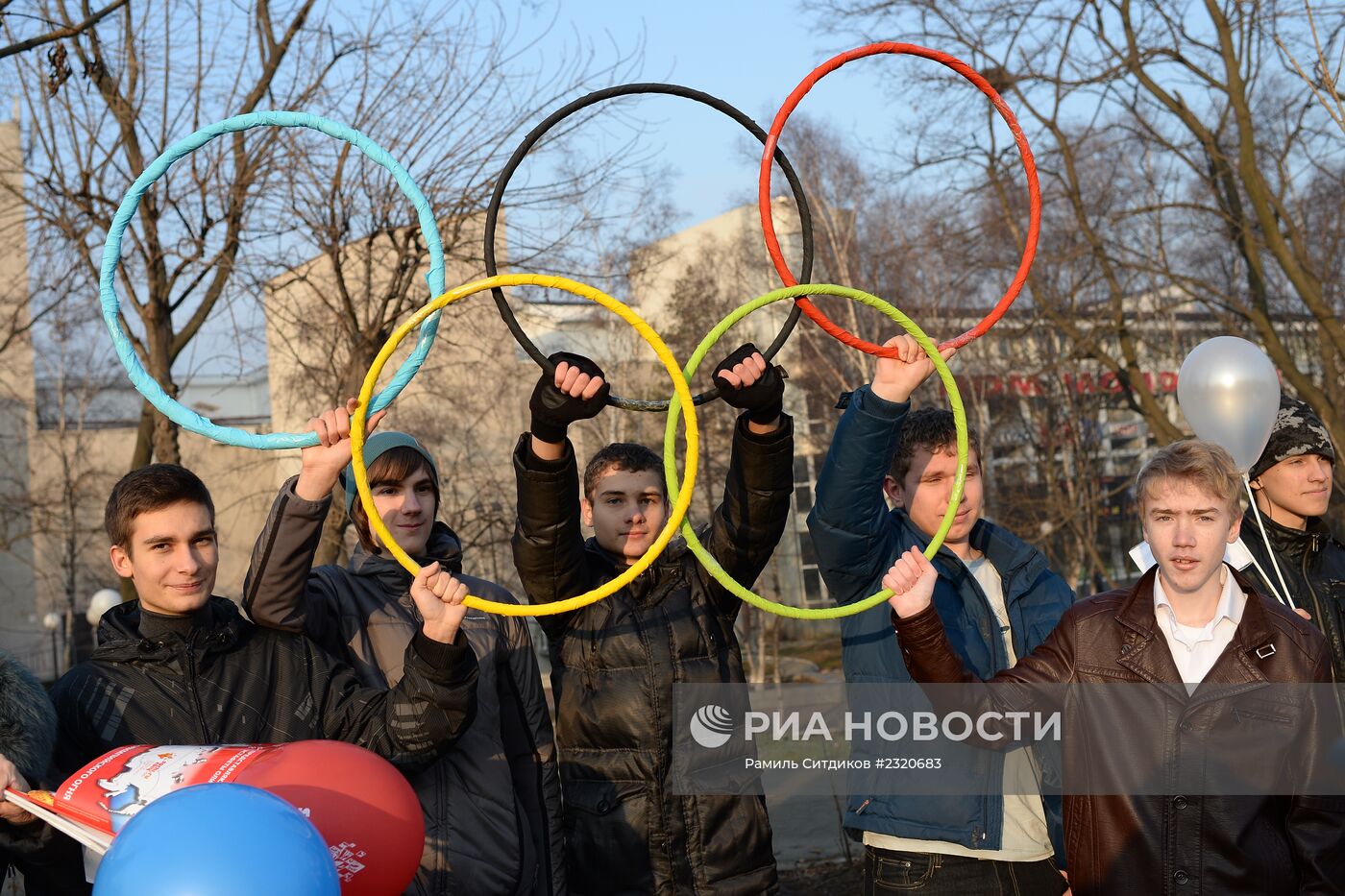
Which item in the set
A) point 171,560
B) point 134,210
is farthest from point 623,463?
point 134,210

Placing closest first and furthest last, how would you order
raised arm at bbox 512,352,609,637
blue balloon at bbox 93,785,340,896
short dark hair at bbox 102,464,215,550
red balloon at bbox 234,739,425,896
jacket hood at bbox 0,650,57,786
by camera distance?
1. blue balloon at bbox 93,785,340,896
2. red balloon at bbox 234,739,425,896
3. jacket hood at bbox 0,650,57,786
4. short dark hair at bbox 102,464,215,550
5. raised arm at bbox 512,352,609,637

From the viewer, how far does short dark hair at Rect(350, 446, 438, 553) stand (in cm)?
414

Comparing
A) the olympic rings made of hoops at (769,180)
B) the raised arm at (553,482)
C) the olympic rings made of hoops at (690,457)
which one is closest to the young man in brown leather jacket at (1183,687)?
Answer: the olympic rings made of hoops at (690,457)

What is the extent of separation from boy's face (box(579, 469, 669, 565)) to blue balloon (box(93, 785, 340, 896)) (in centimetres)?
167

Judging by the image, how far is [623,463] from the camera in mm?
4266

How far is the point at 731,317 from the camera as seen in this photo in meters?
3.93

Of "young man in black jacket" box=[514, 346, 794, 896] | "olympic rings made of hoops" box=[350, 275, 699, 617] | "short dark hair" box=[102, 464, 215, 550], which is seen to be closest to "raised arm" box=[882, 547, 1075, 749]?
"young man in black jacket" box=[514, 346, 794, 896]

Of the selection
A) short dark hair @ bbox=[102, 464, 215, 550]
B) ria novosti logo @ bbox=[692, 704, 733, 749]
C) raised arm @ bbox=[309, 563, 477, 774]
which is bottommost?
ria novosti logo @ bbox=[692, 704, 733, 749]

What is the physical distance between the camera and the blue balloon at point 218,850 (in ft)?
8.33

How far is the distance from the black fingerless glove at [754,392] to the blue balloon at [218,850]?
1741 mm

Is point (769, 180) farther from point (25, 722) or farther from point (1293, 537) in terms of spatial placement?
point (25, 722)

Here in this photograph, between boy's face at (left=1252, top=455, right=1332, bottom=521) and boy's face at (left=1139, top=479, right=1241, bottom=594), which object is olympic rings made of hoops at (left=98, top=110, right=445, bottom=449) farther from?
boy's face at (left=1252, top=455, right=1332, bottom=521)

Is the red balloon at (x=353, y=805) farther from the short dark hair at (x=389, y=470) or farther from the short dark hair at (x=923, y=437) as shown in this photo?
the short dark hair at (x=923, y=437)

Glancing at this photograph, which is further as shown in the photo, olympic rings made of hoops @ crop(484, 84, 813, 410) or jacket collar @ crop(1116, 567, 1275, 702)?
olympic rings made of hoops @ crop(484, 84, 813, 410)
